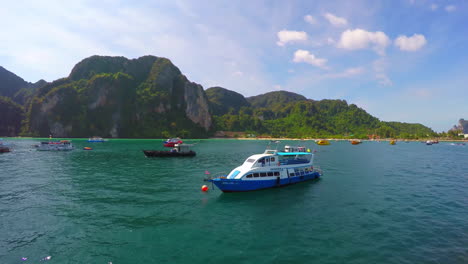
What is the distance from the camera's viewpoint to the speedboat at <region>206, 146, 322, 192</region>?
3316 cm

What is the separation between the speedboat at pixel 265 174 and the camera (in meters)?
33.2

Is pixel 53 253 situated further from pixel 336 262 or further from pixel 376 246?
pixel 376 246

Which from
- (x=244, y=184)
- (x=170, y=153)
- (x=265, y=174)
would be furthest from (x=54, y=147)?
(x=265, y=174)

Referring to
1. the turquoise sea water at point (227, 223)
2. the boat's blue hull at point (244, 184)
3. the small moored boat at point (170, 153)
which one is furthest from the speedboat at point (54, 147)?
the boat's blue hull at point (244, 184)

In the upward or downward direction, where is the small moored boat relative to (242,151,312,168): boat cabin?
downward

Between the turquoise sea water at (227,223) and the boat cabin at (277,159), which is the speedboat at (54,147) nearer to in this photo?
the turquoise sea water at (227,223)

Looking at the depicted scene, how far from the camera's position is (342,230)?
2147cm

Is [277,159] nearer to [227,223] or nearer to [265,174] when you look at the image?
[265,174]

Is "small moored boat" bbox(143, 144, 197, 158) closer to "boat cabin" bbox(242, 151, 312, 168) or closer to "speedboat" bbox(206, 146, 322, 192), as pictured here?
"boat cabin" bbox(242, 151, 312, 168)

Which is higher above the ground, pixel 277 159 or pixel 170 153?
pixel 277 159

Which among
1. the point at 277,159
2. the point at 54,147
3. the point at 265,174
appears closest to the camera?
the point at 265,174

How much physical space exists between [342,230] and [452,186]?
3525cm

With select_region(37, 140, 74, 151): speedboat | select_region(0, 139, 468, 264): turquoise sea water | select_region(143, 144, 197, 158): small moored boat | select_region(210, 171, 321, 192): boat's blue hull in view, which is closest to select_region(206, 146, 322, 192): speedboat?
select_region(210, 171, 321, 192): boat's blue hull

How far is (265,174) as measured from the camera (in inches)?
1405
